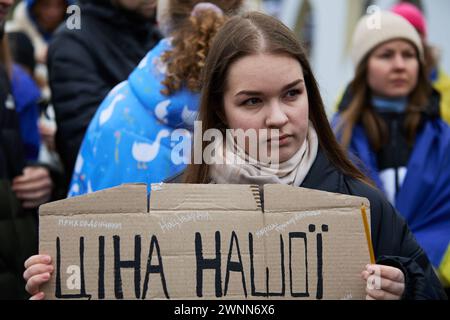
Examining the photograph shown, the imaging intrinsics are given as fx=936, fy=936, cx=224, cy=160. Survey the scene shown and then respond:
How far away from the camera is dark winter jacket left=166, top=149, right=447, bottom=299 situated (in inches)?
95.5

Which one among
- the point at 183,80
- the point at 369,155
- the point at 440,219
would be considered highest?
the point at 183,80

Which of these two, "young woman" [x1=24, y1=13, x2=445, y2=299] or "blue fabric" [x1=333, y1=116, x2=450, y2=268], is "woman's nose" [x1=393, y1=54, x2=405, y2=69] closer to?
"blue fabric" [x1=333, y1=116, x2=450, y2=268]

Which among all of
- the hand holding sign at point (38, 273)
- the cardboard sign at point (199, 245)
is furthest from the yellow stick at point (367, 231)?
the hand holding sign at point (38, 273)

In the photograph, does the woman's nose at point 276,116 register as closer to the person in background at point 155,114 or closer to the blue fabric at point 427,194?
the person in background at point 155,114

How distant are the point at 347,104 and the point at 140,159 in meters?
1.72

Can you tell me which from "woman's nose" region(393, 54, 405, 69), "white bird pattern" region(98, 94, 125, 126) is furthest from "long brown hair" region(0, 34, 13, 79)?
"woman's nose" region(393, 54, 405, 69)

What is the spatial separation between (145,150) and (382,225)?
3.23 ft

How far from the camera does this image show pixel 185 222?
2.28 meters

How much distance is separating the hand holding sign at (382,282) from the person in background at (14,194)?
5.81 feet

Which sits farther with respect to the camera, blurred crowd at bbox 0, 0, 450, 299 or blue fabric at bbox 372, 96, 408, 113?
blue fabric at bbox 372, 96, 408, 113
